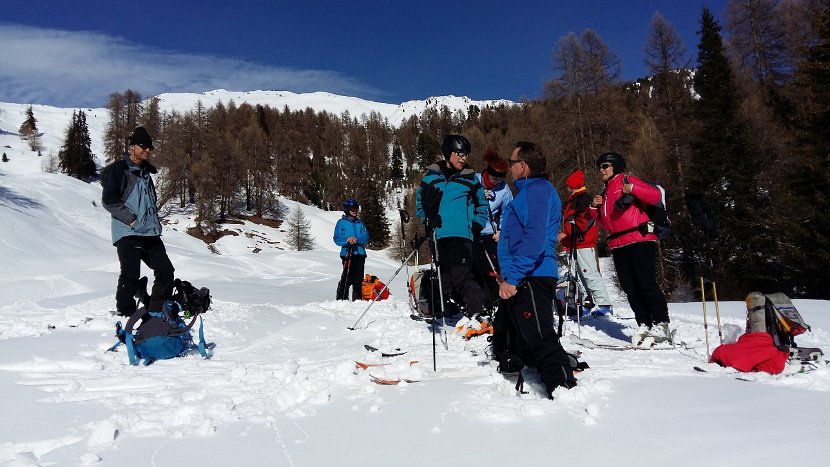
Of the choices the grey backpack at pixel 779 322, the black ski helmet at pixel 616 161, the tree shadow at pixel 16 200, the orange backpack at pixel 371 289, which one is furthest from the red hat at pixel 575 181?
the tree shadow at pixel 16 200

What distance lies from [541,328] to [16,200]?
28871 mm

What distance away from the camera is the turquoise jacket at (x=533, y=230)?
3.58 metres

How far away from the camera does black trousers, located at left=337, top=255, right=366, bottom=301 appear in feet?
31.5

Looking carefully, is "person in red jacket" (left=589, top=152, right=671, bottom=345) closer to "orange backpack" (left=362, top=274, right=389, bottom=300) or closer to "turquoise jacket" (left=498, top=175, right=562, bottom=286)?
"turquoise jacket" (left=498, top=175, right=562, bottom=286)

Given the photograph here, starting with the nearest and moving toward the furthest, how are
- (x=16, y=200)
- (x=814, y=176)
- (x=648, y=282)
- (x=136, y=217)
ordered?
1. (x=648, y=282)
2. (x=136, y=217)
3. (x=814, y=176)
4. (x=16, y=200)

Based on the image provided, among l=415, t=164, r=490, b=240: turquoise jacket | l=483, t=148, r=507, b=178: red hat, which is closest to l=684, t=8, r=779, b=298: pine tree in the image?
l=483, t=148, r=507, b=178: red hat

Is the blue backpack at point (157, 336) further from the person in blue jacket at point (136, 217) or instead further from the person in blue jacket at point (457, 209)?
the person in blue jacket at point (457, 209)

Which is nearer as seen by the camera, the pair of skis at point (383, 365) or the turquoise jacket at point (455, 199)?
the pair of skis at point (383, 365)

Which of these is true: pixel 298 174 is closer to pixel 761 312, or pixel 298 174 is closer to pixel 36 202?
pixel 36 202

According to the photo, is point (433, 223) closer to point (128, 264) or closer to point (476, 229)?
point (476, 229)

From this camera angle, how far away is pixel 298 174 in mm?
77750

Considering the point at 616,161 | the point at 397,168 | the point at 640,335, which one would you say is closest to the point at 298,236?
the point at 397,168

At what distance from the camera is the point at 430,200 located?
5520 mm

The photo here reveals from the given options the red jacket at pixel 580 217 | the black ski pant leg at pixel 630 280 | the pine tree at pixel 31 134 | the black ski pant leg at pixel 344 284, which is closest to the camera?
the black ski pant leg at pixel 630 280
